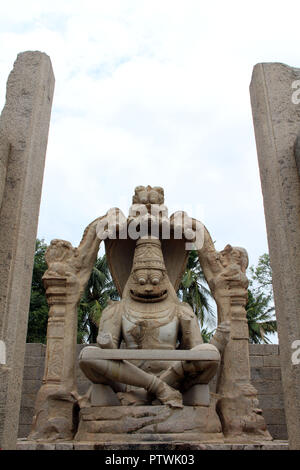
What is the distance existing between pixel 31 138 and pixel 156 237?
9.30 ft

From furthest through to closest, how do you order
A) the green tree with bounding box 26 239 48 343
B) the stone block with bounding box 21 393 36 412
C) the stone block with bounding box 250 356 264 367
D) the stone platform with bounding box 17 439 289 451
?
the green tree with bounding box 26 239 48 343 < the stone block with bounding box 250 356 264 367 < the stone block with bounding box 21 393 36 412 < the stone platform with bounding box 17 439 289 451

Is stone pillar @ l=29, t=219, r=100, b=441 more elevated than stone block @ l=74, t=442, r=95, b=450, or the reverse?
stone pillar @ l=29, t=219, r=100, b=441

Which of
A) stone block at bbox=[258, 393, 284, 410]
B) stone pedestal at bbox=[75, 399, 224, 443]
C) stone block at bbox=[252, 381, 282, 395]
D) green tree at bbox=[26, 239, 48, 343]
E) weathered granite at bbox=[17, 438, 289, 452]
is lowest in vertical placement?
weathered granite at bbox=[17, 438, 289, 452]

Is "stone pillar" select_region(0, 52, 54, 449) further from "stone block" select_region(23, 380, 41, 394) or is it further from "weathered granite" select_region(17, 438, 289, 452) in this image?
"stone block" select_region(23, 380, 41, 394)

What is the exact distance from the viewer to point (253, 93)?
16.0 feet

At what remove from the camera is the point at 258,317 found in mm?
20906

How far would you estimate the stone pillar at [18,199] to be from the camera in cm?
340

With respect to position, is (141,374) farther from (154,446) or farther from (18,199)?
(18,199)

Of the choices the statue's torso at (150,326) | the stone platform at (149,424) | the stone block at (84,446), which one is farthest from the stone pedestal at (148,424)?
the statue's torso at (150,326)

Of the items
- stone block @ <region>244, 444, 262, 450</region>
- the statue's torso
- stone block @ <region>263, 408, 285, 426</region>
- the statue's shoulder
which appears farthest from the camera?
stone block @ <region>263, 408, 285, 426</region>

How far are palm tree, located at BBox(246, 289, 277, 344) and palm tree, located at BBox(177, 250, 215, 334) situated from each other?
1762mm

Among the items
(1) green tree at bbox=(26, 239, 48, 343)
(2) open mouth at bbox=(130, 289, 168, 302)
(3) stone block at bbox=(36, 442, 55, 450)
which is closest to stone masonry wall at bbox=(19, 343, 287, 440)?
(2) open mouth at bbox=(130, 289, 168, 302)

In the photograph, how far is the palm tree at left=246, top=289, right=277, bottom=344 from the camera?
1922 cm
